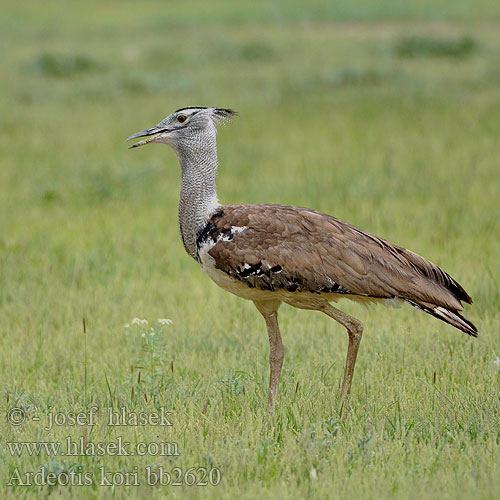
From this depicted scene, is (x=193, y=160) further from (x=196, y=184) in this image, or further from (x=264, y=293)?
(x=264, y=293)

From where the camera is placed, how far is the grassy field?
3.79 metres

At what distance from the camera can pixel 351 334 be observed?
464 cm

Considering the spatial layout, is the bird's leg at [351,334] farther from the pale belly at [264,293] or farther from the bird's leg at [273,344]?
the bird's leg at [273,344]

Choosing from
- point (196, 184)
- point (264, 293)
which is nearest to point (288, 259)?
point (264, 293)

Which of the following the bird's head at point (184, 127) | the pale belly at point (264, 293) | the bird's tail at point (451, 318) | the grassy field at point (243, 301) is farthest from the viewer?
the bird's head at point (184, 127)

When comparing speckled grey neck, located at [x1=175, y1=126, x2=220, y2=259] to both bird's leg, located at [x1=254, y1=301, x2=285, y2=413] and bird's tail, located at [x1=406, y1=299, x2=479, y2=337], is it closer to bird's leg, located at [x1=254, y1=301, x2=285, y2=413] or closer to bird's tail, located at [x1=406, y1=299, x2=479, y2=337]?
bird's leg, located at [x1=254, y1=301, x2=285, y2=413]

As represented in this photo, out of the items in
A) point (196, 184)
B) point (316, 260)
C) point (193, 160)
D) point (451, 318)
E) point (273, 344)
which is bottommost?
point (273, 344)

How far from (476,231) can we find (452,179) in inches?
66.6

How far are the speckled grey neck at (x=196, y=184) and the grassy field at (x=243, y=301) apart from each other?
2.07 feet

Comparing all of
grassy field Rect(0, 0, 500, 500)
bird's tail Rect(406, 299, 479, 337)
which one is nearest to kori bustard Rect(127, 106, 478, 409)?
bird's tail Rect(406, 299, 479, 337)

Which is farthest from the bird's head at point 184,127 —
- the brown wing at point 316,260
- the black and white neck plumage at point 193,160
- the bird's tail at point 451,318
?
the bird's tail at point 451,318

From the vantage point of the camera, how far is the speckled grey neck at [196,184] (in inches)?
184

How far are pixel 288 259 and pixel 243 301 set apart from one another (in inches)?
84.1

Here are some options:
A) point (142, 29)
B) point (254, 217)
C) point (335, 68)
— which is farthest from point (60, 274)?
point (142, 29)
